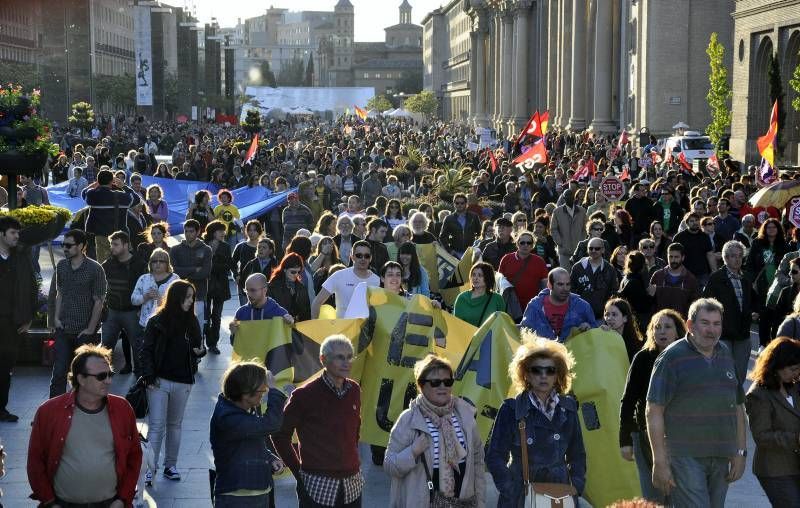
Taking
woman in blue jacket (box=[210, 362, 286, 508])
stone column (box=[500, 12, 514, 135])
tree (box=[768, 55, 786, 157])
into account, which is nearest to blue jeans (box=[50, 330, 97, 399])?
woman in blue jacket (box=[210, 362, 286, 508])

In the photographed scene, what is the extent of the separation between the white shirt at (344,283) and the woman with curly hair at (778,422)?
5115mm

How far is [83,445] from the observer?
6.92 m

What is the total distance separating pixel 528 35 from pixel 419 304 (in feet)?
255

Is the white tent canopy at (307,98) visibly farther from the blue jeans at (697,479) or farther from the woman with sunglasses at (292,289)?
the blue jeans at (697,479)

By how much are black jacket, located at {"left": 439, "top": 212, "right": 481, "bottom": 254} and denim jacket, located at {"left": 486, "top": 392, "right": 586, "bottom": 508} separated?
11034 mm

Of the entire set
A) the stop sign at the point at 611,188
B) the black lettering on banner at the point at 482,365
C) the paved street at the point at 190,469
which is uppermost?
the stop sign at the point at 611,188

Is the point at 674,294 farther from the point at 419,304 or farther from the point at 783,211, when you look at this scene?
the point at 783,211

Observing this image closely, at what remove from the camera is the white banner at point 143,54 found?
247 ft

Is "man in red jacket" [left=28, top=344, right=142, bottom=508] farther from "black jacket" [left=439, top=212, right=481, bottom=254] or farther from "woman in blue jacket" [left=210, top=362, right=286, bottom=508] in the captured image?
"black jacket" [left=439, top=212, right=481, bottom=254]

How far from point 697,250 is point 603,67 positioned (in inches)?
1727

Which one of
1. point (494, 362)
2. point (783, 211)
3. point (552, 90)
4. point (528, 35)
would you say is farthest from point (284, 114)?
point (494, 362)

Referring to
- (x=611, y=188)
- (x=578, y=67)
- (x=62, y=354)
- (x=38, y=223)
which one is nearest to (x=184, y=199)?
(x=611, y=188)

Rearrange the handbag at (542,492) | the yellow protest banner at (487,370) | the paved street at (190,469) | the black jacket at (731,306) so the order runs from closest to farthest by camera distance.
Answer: the handbag at (542,492), the paved street at (190,469), the yellow protest banner at (487,370), the black jacket at (731,306)

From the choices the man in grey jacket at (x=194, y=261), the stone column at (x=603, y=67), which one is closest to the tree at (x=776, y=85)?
the stone column at (x=603, y=67)
